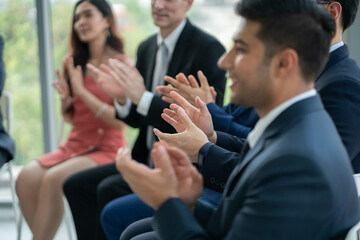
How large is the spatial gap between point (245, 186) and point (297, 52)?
293 mm

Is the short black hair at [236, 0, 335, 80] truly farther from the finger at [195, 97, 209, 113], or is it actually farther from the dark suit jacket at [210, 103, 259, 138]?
the dark suit jacket at [210, 103, 259, 138]

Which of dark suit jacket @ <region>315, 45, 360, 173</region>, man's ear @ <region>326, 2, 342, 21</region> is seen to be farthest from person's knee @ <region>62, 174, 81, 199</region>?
man's ear @ <region>326, 2, 342, 21</region>

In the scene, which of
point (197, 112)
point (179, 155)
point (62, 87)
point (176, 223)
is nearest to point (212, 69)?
point (197, 112)

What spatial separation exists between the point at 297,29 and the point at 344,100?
0.46 m

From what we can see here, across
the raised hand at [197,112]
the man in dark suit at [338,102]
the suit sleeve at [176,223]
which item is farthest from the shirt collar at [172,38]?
the suit sleeve at [176,223]

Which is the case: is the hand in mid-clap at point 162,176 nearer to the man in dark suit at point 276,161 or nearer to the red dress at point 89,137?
the man in dark suit at point 276,161

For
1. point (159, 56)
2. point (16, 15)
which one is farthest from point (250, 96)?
point (16, 15)

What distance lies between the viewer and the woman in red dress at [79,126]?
2506 millimetres

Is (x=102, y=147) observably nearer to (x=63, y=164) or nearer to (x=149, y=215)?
(x=63, y=164)

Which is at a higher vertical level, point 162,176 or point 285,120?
point 285,120

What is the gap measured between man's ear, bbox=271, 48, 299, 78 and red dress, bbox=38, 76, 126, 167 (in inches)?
70.2

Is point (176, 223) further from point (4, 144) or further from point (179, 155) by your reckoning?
point (4, 144)

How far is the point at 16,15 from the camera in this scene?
136 inches

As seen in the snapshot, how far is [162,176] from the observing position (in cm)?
101
